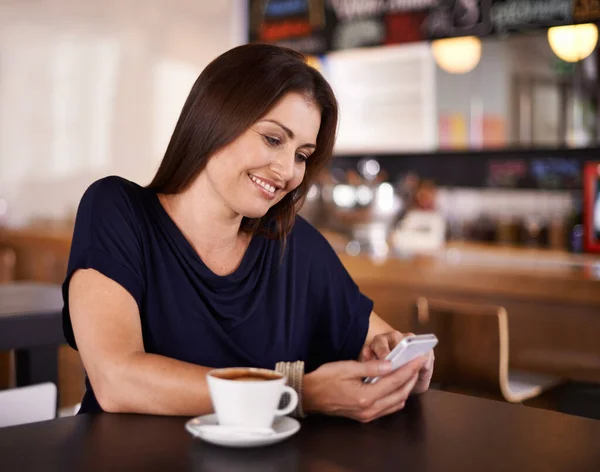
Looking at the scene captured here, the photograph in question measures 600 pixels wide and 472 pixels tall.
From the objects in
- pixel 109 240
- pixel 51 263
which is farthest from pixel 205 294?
pixel 51 263

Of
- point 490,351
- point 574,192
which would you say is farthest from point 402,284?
point 574,192

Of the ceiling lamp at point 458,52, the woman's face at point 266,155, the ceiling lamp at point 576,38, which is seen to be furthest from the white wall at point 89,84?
the woman's face at point 266,155

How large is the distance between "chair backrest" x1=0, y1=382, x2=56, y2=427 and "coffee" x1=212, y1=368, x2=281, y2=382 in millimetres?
646

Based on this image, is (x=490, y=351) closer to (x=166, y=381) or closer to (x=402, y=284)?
(x=402, y=284)

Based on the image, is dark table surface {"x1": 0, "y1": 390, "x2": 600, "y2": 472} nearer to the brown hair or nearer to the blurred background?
the brown hair

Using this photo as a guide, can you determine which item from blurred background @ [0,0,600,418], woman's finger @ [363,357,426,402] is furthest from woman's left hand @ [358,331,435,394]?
blurred background @ [0,0,600,418]

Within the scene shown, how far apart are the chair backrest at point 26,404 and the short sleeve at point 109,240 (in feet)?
0.66

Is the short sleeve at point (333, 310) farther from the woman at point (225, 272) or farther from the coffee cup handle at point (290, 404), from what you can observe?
the coffee cup handle at point (290, 404)

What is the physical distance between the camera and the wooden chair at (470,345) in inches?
96.8

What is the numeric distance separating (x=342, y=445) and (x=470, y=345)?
4.97 feet

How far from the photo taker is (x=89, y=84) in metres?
6.18

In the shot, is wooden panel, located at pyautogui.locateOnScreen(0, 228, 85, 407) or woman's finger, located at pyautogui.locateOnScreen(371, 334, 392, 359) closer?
woman's finger, located at pyautogui.locateOnScreen(371, 334, 392, 359)

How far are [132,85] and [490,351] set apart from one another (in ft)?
14.7

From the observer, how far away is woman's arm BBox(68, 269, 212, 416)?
1204mm
